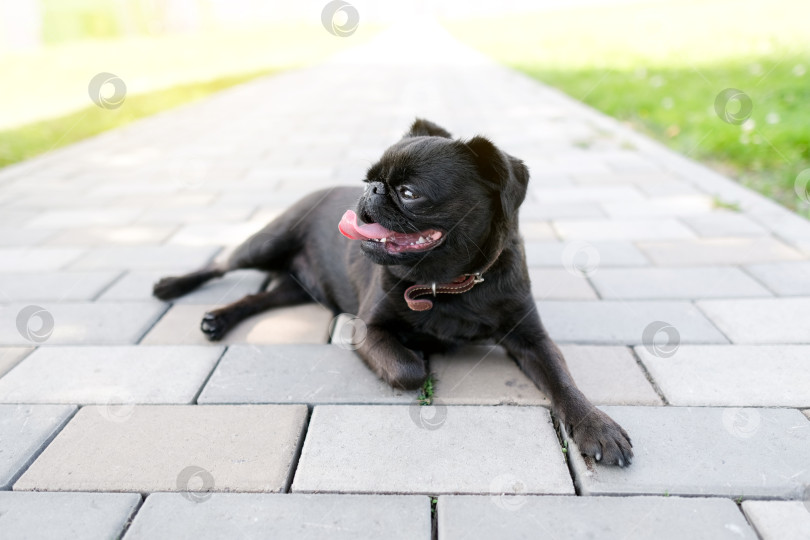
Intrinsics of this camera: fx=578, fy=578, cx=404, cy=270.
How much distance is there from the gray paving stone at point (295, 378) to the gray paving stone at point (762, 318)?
185 cm

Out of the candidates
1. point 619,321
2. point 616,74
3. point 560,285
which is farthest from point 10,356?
point 616,74

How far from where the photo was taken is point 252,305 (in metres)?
3.44

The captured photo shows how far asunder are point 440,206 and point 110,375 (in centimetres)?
182

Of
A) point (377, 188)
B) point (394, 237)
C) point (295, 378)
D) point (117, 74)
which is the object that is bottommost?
point (295, 378)

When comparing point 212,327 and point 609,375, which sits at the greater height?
point 212,327

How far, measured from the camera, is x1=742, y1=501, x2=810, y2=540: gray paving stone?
73.3 inches

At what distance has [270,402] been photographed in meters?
2.61

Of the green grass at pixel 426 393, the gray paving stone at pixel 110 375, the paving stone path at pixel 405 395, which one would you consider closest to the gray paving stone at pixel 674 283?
the paving stone path at pixel 405 395

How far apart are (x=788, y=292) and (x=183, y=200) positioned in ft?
16.9

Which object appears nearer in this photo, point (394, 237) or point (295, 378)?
point (394, 237)

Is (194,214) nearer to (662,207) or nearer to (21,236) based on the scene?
(21,236)

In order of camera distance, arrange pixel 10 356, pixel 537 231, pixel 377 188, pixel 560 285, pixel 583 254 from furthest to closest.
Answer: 1. pixel 537 231
2. pixel 583 254
3. pixel 560 285
4. pixel 10 356
5. pixel 377 188

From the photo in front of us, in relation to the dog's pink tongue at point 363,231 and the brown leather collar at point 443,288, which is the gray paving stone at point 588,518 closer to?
the brown leather collar at point 443,288

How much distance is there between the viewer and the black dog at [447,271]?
2484 millimetres
